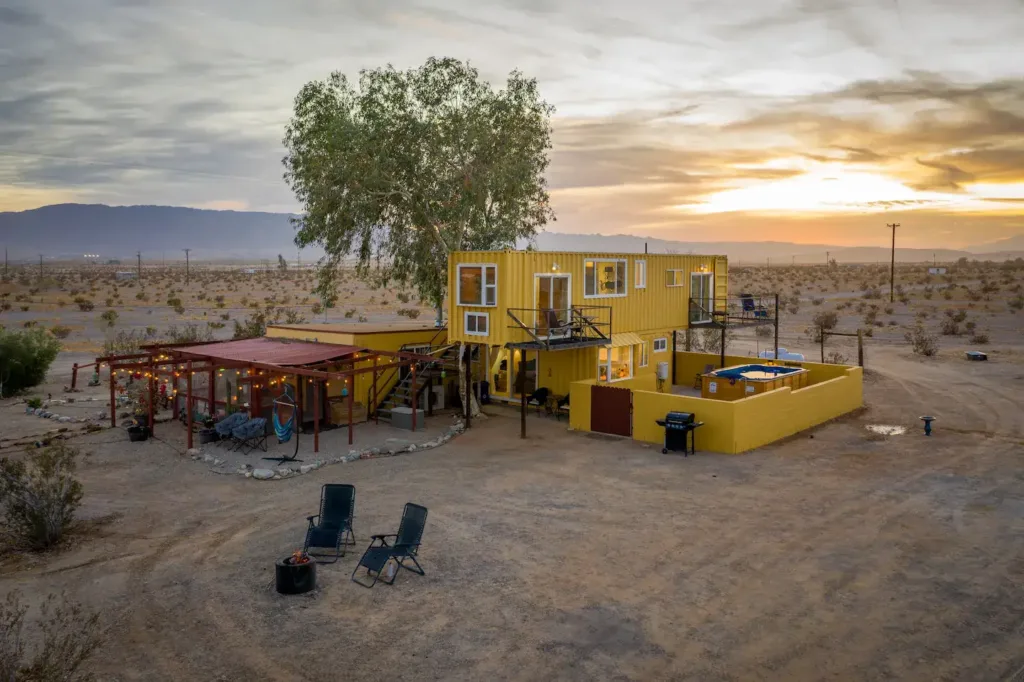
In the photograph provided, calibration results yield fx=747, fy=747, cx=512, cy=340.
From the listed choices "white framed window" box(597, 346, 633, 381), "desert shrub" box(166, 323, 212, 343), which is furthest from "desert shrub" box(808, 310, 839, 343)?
"desert shrub" box(166, 323, 212, 343)

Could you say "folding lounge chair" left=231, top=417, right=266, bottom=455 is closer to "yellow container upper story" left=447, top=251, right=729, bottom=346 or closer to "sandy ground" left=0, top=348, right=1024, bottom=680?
"sandy ground" left=0, top=348, right=1024, bottom=680

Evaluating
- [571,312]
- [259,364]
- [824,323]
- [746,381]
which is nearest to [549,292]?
[571,312]

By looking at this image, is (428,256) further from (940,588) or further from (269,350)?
(940,588)

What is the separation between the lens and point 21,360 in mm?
28859

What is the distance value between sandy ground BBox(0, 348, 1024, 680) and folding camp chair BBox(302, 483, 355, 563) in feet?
1.48

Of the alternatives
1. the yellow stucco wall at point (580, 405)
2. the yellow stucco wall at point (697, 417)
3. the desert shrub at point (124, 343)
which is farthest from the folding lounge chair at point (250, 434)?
the desert shrub at point (124, 343)

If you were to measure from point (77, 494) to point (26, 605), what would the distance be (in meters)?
4.10

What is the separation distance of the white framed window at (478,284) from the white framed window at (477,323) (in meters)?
0.37

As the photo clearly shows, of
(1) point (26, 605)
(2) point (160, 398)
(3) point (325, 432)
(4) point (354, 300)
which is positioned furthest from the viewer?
(4) point (354, 300)

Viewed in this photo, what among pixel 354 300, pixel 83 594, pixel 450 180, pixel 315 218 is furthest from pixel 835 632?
pixel 354 300

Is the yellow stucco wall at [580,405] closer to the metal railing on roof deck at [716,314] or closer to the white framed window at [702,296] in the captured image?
the metal railing on roof deck at [716,314]

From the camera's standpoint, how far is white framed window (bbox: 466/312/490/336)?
23375mm

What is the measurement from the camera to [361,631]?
973 centimetres

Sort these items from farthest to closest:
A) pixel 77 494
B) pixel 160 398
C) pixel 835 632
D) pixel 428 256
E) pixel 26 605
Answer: pixel 428 256 < pixel 160 398 < pixel 77 494 < pixel 26 605 < pixel 835 632
